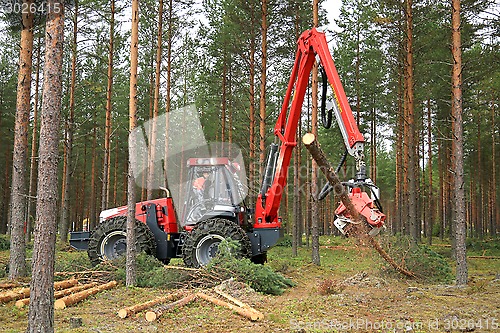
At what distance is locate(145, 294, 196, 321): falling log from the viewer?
23.8 ft

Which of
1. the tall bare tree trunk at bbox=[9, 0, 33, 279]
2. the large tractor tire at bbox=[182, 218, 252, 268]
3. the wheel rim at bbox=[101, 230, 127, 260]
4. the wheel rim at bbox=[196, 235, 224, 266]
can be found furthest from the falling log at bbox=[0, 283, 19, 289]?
the wheel rim at bbox=[196, 235, 224, 266]

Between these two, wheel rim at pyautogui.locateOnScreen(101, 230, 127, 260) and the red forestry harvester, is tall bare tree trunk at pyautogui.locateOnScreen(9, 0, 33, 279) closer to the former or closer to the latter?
the red forestry harvester

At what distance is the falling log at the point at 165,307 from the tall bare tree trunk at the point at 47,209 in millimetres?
1581

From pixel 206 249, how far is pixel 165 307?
12.5 ft

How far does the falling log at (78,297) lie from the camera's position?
27.4ft

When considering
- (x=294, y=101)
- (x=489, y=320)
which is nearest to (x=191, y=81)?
(x=294, y=101)

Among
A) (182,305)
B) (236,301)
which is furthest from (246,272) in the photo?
(182,305)

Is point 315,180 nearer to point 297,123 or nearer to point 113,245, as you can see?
point 297,123

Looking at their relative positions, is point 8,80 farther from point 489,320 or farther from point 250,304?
point 489,320

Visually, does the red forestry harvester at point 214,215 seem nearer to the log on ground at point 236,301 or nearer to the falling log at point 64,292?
the falling log at point 64,292

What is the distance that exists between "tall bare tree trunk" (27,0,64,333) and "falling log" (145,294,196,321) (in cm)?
158

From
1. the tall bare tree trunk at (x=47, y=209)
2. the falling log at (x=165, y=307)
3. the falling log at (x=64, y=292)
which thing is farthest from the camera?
the falling log at (x=64, y=292)

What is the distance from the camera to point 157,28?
68.6ft

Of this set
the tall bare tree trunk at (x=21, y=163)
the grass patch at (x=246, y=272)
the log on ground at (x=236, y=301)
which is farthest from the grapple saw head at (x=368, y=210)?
the tall bare tree trunk at (x=21, y=163)
